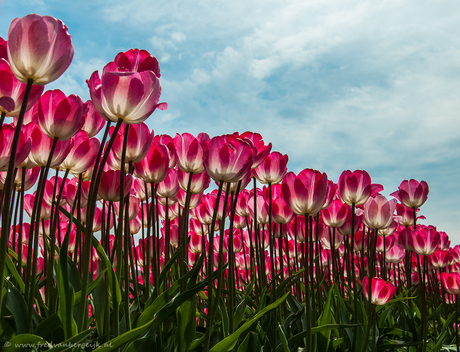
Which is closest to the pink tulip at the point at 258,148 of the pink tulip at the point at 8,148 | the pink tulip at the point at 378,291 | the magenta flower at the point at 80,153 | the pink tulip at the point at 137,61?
the pink tulip at the point at 137,61

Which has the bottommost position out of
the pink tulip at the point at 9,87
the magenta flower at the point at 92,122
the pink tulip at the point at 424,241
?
the pink tulip at the point at 424,241

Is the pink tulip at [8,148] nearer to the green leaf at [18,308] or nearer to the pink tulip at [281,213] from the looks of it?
the green leaf at [18,308]

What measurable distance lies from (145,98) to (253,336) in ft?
3.85

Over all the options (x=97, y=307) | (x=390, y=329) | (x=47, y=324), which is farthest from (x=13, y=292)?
(x=390, y=329)

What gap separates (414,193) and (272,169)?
5.51 ft

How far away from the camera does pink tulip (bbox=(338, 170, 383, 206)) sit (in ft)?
6.99

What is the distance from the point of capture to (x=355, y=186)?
2137 millimetres

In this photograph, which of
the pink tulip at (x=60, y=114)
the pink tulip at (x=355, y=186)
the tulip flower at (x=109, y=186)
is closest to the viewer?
the pink tulip at (x=60, y=114)

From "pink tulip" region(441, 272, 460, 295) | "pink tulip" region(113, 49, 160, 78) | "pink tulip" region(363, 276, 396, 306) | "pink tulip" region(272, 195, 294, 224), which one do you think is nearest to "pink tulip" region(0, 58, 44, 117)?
"pink tulip" region(113, 49, 160, 78)

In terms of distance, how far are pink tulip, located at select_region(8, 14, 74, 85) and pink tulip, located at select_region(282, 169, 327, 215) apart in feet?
3.76

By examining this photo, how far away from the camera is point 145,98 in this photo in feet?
3.64

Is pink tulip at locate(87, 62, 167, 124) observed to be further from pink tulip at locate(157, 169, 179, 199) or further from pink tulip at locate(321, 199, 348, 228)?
pink tulip at locate(321, 199, 348, 228)

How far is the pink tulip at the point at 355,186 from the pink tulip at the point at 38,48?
→ 1716 millimetres

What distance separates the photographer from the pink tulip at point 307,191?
163cm
